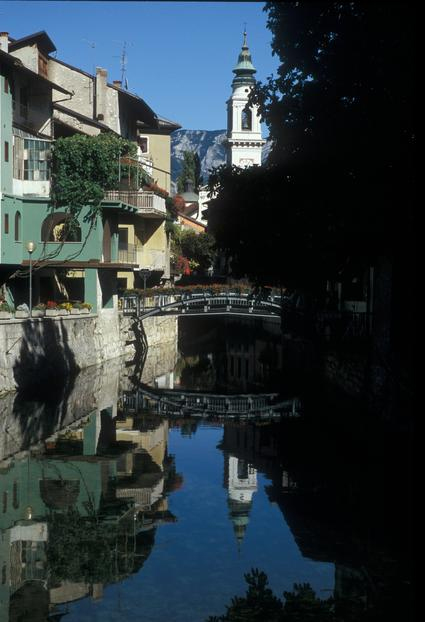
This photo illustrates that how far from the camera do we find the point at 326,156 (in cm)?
2288

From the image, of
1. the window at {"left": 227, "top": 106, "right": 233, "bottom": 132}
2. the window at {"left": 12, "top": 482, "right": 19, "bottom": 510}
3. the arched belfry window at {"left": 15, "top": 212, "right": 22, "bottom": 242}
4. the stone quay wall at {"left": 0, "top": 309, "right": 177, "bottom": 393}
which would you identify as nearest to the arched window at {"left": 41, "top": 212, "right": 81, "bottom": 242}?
the arched belfry window at {"left": 15, "top": 212, "right": 22, "bottom": 242}

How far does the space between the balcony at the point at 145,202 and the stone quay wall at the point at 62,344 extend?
635 centimetres

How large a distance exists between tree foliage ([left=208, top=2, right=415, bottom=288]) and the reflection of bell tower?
5801mm

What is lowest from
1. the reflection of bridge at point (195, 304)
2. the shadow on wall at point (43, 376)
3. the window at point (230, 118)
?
the shadow on wall at point (43, 376)

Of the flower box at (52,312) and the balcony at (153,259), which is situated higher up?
the balcony at (153,259)

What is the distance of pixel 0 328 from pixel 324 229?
1290cm

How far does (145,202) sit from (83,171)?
407 inches

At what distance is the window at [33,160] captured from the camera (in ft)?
135

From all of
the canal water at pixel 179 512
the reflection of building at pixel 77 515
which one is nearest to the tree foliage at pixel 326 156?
the canal water at pixel 179 512

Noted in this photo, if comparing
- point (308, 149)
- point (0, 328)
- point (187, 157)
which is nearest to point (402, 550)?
point (308, 149)

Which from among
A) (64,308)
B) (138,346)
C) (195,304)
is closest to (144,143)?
(195,304)

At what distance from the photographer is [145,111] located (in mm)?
60938

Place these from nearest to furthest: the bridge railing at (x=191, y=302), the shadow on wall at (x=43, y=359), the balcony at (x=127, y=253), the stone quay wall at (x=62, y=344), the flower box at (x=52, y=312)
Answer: the stone quay wall at (x=62, y=344)
the shadow on wall at (x=43, y=359)
the flower box at (x=52, y=312)
the balcony at (x=127, y=253)
the bridge railing at (x=191, y=302)

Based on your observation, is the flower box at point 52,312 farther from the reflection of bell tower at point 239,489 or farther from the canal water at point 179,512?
the reflection of bell tower at point 239,489
